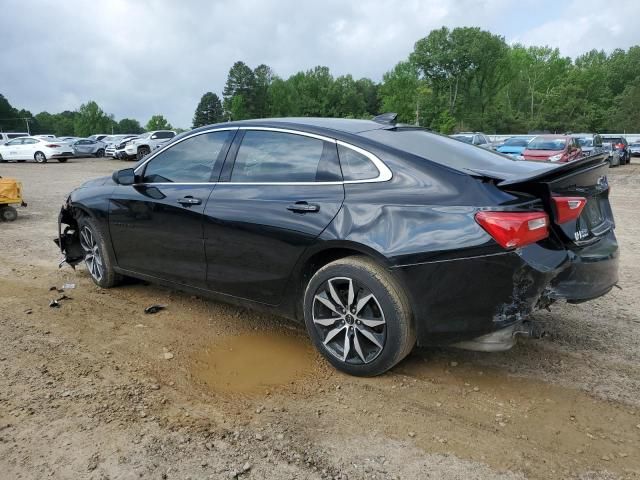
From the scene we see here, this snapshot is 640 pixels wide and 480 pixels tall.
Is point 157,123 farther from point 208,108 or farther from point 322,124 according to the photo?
point 322,124

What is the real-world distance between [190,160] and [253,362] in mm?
1743

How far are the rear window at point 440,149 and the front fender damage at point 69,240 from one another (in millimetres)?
3639

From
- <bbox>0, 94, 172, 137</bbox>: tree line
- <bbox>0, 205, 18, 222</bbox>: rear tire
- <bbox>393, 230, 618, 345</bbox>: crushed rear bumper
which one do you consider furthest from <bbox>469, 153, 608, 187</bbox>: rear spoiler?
<bbox>0, 94, 172, 137</bbox>: tree line

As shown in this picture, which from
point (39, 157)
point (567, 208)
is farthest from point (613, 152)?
point (39, 157)

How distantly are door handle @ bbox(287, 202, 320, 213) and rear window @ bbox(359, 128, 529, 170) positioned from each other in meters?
0.60

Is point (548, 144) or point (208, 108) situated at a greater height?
point (208, 108)

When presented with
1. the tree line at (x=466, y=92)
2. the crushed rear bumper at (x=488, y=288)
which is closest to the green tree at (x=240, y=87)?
the tree line at (x=466, y=92)

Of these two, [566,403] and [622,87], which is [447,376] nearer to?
[566,403]

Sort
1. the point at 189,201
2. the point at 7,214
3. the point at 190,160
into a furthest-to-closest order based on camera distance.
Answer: the point at 7,214
the point at 190,160
the point at 189,201

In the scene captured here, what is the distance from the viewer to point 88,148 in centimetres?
3488

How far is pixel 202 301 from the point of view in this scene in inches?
192

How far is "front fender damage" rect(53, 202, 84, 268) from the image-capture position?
5.60 m

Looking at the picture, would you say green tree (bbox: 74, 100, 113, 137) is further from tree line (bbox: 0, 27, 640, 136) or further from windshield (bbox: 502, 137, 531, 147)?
windshield (bbox: 502, 137, 531, 147)

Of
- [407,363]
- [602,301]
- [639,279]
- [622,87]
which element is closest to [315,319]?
[407,363]
